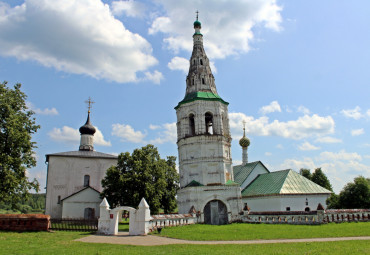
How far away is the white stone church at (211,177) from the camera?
27531 mm

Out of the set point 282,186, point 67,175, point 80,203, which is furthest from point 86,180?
point 282,186

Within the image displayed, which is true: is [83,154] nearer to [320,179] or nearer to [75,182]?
[75,182]

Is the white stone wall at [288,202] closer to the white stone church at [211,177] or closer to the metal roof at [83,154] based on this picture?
the white stone church at [211,177]

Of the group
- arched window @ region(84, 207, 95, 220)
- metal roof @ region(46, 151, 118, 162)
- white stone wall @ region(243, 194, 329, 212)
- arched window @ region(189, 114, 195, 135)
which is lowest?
arched window @ region(84, 207, 95, 220)

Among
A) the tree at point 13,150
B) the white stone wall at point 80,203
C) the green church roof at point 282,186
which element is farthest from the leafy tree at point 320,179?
the tree at point 13,150

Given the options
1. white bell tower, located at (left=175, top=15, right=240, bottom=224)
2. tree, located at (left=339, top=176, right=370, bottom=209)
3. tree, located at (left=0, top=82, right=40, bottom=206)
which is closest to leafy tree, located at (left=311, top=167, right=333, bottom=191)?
tree, located at (left=339, top=176, right=370, bottom=209)

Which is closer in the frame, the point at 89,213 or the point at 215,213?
the point at 215,213

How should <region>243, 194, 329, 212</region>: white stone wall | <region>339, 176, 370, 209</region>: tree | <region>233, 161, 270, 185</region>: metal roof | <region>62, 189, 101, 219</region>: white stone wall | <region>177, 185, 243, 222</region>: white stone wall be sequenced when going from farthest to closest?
1. <region>62, 189, 101, 219</region>: white stone wall
2. <region>233, 161, 270, 185</region>: metal roof
3. <region>339, 176, 370, 209</region>: tree
4. <region>243, 194, 329, 212</region>: white stone wall
5. <region>177, 185, 243, 222</region>: white stone wall

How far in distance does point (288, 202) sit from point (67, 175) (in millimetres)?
26716

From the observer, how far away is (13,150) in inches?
892

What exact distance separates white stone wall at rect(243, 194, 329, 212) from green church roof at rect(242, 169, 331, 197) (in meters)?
0.40

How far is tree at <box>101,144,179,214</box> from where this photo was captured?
29.9m

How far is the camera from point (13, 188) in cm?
2206

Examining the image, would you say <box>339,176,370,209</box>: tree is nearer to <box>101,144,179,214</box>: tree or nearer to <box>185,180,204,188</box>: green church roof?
<box>185,180,204,188</box>: green church roof
